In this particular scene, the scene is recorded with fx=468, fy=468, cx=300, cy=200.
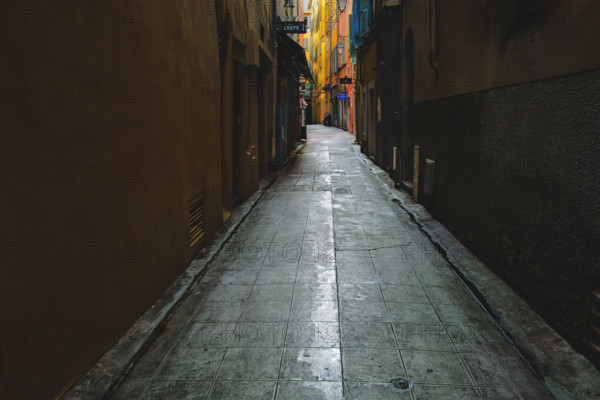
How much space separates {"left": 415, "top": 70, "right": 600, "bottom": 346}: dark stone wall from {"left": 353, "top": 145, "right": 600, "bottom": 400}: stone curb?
0.12 m

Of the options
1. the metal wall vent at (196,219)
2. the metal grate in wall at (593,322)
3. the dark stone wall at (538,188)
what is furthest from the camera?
the metal wall vent at (196,219)

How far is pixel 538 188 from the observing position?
4523 mm

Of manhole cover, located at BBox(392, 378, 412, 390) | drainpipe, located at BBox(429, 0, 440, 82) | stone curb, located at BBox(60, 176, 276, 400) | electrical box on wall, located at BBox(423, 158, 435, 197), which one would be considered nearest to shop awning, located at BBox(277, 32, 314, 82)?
drainpipe, located at BBox(429, 0, 440, 82)

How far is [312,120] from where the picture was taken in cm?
6819

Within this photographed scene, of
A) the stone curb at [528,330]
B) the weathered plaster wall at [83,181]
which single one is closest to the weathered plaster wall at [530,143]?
the stone curb at [528,330]

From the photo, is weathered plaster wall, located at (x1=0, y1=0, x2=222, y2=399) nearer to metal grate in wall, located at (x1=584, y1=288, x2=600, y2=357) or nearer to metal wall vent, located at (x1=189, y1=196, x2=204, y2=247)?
metal wall vent, located at (x1=189, y1=196, x2=204, y2=247)

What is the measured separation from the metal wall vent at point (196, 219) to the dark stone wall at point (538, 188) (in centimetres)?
390

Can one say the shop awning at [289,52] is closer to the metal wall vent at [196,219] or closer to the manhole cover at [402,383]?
the metal wall vent at [196,219]

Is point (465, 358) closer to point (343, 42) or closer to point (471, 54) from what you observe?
point (471, 54)

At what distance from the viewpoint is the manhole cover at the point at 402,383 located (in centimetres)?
347

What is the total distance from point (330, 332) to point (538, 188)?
243cm

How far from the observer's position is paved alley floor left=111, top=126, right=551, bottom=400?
351cm

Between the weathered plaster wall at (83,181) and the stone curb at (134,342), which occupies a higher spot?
the weathered plaster wall at (83,181)

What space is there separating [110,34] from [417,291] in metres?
4.06
